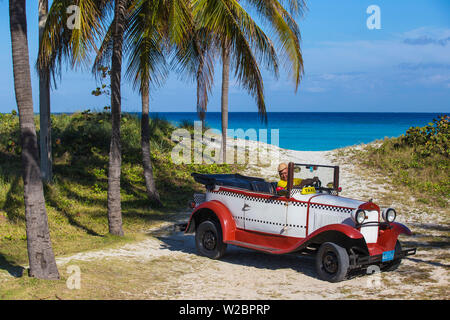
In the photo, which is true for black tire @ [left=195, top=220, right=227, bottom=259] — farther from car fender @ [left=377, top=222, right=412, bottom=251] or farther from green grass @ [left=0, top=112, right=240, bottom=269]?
car fender @ [left=377, top=222, right=412, bottom=251]

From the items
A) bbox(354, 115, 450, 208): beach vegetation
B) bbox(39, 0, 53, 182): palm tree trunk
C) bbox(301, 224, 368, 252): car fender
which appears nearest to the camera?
bbox(301, 224, 368, 252): car fender

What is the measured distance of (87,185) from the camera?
47.5ft

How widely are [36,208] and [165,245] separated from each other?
3.51 metres

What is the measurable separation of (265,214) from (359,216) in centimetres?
166

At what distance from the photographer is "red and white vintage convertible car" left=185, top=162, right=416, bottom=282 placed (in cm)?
697

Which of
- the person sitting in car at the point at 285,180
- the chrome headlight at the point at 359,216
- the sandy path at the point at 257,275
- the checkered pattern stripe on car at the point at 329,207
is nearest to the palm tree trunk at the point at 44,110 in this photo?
the sandy path at the point at 257,275

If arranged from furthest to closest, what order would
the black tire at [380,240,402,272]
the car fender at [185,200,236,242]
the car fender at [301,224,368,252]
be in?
1. the car fender at [185,200,236,242]
2. the black tire at [380,240,402,272]
3. the car fender at [301,224,368,252]

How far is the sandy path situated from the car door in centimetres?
71

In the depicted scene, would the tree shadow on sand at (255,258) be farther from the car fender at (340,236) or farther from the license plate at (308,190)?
the license plate at (308,190)

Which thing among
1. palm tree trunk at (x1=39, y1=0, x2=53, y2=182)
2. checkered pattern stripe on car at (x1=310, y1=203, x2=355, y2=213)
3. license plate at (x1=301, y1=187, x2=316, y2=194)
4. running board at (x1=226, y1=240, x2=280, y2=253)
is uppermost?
palm tree trunk at (x1=39, y1=0, x2=53, y2=182)

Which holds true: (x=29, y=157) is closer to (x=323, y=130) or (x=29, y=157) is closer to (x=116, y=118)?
(x=116, y=118)

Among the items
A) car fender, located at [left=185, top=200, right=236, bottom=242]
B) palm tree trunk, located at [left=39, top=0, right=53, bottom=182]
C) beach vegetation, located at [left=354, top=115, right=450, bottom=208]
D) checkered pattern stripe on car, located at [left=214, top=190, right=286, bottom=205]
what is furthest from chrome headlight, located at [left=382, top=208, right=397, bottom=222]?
palm tree trunk, located at [left=39, top=0, right=53, bottom=182]

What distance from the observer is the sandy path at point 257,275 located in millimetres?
6566

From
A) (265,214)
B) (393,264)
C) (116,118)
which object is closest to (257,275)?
(265,214)
